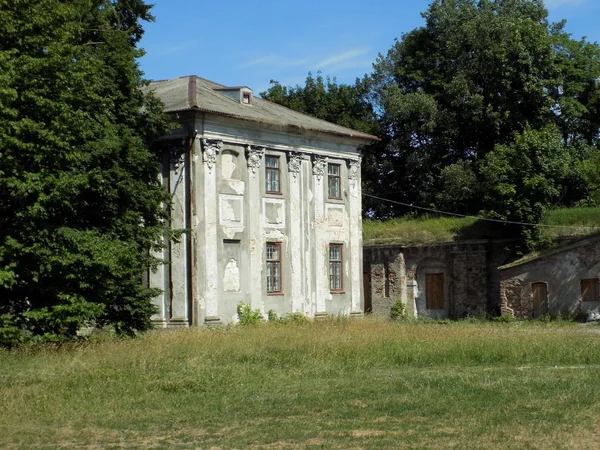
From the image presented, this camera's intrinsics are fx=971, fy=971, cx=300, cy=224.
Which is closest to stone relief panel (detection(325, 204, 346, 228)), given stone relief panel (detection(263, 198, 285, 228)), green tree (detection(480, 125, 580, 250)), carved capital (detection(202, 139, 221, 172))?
stone relief panel (detection(263, 198, 285, 228))

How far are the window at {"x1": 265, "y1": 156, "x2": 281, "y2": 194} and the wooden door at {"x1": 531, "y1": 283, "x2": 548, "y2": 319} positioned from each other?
1186 centimetres

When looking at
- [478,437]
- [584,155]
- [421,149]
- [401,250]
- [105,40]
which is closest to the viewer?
[478,437]

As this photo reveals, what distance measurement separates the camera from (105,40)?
26.0 m

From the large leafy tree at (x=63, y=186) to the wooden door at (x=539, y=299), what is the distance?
63.1ft

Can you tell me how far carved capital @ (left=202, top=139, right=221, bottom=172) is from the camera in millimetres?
32094

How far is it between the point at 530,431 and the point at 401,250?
3227 centimetres

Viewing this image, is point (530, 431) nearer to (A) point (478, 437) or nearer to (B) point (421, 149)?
(A) point (478, 437)

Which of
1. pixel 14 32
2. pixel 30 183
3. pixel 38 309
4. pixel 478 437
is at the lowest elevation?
pixel 478 437

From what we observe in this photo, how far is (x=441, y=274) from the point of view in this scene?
143ft

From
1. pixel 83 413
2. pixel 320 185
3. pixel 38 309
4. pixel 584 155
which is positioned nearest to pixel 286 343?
pixel 38 309

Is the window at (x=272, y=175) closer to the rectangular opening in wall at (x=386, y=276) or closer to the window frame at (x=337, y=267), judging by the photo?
the window frame at (x=337, y=267)

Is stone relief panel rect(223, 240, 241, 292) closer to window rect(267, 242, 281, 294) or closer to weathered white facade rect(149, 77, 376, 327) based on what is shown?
weathered white facade rect(149, 77, 376, 327)

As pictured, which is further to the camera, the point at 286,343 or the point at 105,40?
the point at 105,40

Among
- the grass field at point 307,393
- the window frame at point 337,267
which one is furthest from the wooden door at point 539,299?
the grass field at point 307,393
